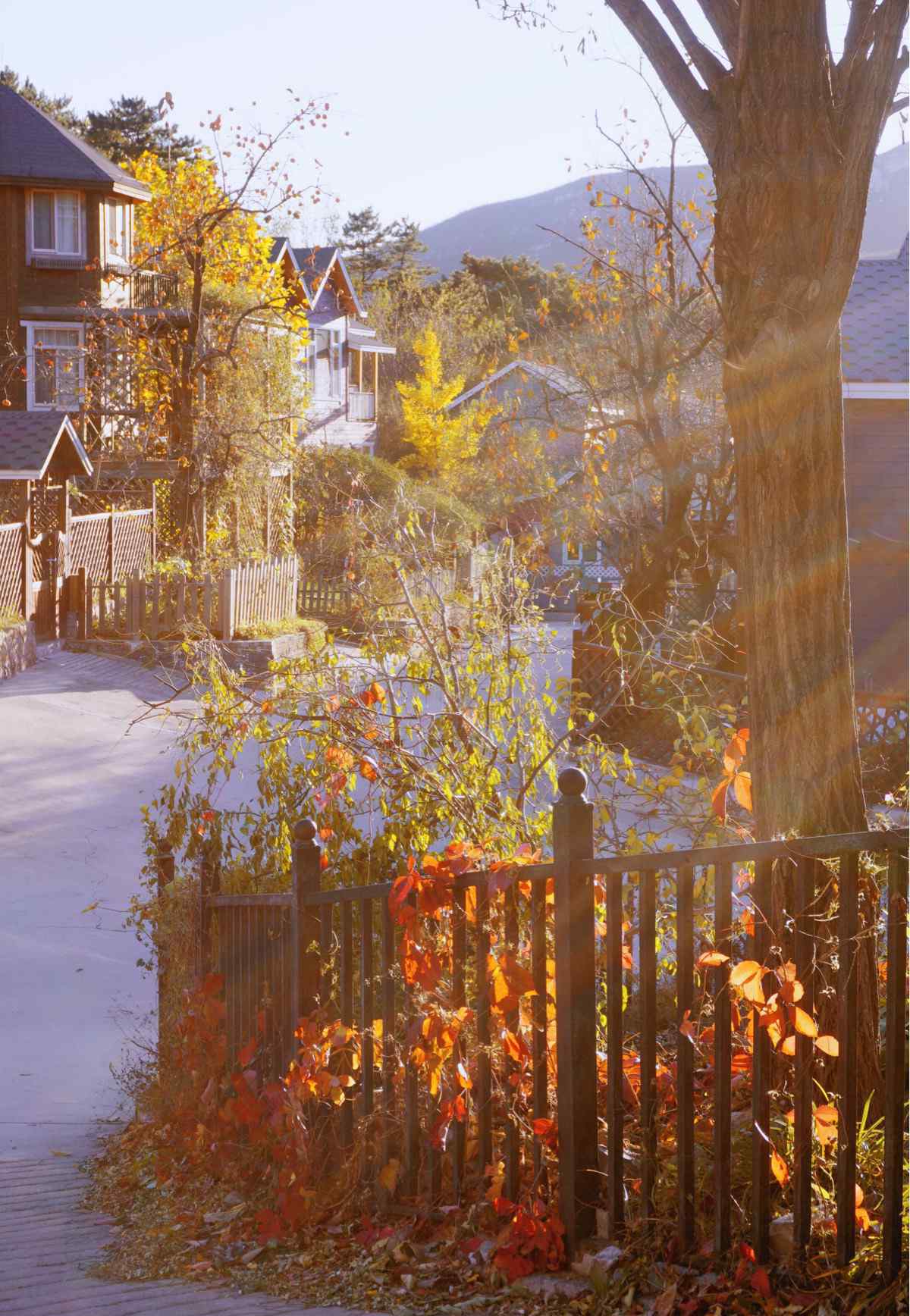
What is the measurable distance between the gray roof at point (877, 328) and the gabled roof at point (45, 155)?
18.1 m

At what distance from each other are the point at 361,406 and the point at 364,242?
20226 millimetres

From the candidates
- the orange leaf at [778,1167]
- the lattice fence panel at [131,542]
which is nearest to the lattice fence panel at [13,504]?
the lattice fence panel at [131,542]

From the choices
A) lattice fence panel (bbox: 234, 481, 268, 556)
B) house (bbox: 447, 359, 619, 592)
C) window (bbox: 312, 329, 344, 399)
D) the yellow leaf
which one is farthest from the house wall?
window (bbox: 312, 329, 344, 399)

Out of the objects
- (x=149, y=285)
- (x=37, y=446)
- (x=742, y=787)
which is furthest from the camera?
(x=149, y=285)

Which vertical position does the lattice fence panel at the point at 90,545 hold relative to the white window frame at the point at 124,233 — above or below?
below

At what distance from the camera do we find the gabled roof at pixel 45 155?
2986 cm

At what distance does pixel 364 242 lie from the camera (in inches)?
2450

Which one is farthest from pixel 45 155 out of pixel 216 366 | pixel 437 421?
pixel 437 421

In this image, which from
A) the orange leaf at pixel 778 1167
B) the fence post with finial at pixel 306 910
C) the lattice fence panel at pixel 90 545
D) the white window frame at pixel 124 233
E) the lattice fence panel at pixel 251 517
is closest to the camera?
the orange leaf at pixel 778 1167

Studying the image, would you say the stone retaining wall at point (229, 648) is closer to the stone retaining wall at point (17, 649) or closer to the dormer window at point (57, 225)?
the stone retaining wall at point (17, 649)

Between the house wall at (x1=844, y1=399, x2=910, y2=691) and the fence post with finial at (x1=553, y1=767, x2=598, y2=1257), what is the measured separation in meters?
12.4

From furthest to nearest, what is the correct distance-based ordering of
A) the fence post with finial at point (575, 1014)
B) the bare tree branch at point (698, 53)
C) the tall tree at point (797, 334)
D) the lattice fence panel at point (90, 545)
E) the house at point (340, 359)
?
1. the house at point (340, 359)
2. the lattice fence panel at point (90, 545)
3. the bare tree branch at point (698, 53)
4. the tall tree at point (797, 334)
5. the fence post with finial at point (575, 1014)

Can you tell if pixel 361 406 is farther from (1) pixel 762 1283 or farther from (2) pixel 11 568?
(1) pixel 762 1283

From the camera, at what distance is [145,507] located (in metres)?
26.4
